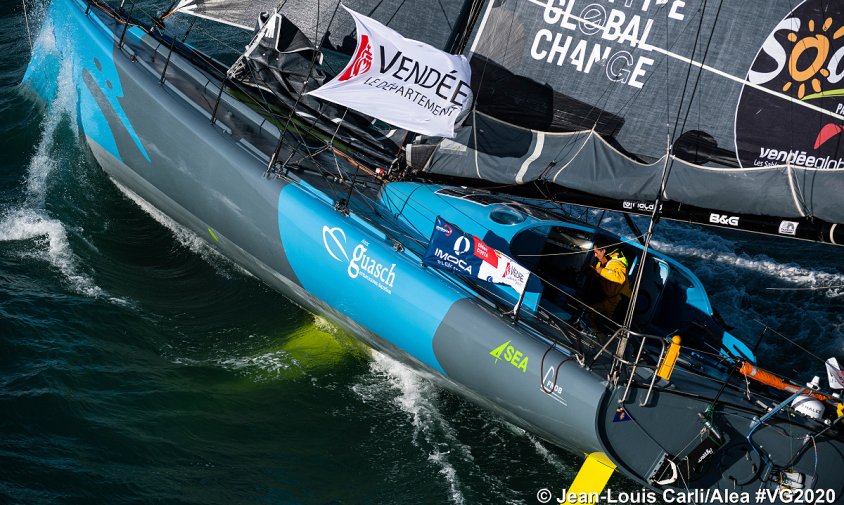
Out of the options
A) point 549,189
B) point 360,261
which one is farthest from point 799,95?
point 360,261

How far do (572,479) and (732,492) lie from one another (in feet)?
4.31

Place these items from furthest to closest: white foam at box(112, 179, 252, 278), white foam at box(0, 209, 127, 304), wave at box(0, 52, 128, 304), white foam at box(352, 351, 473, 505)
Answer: white foam at box(112, 179, 252, 278) < wave at box(0, 52, 128, 304) < white foam at box(0, 209, 127, 304) < white foam at box(352, 351, 473, 505)

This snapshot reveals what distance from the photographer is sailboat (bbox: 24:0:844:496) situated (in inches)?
264

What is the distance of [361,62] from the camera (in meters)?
7.37

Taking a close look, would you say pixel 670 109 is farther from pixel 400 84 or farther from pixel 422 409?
pixel 422 409

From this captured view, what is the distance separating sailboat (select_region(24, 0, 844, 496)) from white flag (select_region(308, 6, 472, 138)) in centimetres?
4

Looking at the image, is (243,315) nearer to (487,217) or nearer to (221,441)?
(221,441)

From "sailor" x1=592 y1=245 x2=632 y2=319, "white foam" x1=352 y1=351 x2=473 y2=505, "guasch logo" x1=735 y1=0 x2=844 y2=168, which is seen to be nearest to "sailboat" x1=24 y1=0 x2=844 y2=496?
"guasch logo" x1=735 y1=0 x2=844 y2=168

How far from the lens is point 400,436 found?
7301 mm

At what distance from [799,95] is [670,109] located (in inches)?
42.1

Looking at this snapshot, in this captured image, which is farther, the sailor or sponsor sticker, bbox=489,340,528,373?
the sailor

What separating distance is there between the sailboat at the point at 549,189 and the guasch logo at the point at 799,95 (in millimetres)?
17

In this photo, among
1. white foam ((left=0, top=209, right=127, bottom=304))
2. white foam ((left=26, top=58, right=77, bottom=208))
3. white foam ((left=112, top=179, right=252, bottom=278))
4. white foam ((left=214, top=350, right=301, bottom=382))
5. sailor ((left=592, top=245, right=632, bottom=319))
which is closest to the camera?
white foam ((left=214, top=350, right=301, bottom=382))

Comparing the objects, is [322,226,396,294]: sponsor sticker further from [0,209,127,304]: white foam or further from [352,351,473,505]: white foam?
[0,209,127,304]: white foam
